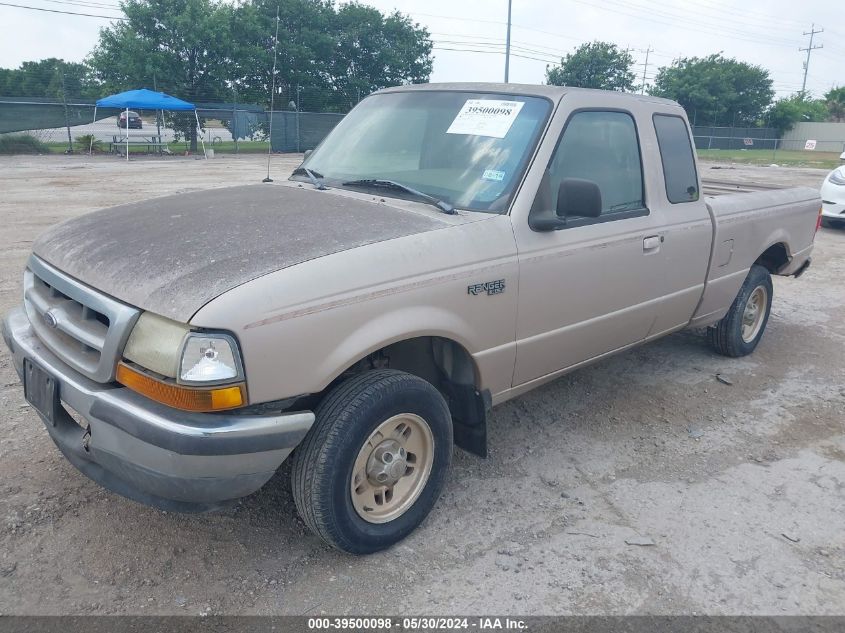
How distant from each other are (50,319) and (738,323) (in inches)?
185

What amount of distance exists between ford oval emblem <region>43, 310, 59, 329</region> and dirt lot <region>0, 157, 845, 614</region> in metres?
0.90

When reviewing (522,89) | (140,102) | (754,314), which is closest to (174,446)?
(522,89)

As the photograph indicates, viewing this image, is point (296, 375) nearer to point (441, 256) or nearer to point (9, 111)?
point (441, 256)

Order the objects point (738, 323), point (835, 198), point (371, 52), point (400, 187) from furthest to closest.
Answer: point (371, 52) → point (835, 198) → point (738, 323) → point (400, 187)

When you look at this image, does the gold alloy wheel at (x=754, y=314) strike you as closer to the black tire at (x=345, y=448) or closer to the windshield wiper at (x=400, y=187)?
the windshield wiper at (x=400, y=187)

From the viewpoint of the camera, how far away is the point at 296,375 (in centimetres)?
246

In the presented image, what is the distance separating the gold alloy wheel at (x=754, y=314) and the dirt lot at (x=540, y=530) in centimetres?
89

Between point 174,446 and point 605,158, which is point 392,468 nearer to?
point 174,446

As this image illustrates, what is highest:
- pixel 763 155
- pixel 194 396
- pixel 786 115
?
pixel 786 115

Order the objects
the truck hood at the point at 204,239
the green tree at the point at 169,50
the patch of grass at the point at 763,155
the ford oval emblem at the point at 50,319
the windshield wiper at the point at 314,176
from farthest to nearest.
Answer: the patch of grass at the point at 763,155 < the green tree at the point at 169,50 < the windshield wiper at the point at 314,176 < the ford oval emblem at the point at 50,319 < the truck hood at the point at 204,239

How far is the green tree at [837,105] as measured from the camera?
71.1 metres

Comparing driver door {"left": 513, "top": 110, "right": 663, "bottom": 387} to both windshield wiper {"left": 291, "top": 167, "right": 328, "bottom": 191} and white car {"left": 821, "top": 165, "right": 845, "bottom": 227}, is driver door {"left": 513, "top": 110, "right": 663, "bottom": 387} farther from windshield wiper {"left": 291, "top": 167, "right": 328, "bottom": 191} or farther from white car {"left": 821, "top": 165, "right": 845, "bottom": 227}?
white car {"left": 821, "top": 165, "right": 845, "bottom": 227}

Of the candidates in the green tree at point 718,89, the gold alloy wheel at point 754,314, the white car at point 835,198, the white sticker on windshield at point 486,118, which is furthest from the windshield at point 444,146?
the green tree at point 718,89

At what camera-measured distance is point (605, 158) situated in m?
3.86
